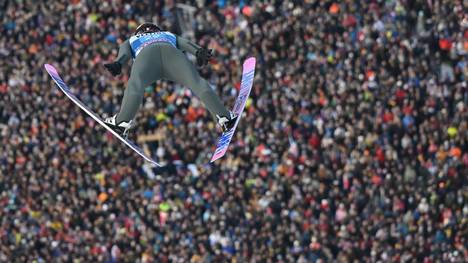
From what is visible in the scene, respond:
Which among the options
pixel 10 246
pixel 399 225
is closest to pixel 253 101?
pixel 399 225

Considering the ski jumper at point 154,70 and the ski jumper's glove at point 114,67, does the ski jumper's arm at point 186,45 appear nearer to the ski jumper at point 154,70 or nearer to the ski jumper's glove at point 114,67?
the ski jumper at point 154,70

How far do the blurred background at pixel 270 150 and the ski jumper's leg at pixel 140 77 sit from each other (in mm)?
8734

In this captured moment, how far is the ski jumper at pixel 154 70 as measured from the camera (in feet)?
44.8

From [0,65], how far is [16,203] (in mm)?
4072

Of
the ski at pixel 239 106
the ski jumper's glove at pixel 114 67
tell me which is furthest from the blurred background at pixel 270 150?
the ski jumper's glove at pixel 114 67

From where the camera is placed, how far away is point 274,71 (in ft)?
80.2

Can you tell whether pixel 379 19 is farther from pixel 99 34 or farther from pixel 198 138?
pixel 99 34

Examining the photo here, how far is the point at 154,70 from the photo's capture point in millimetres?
13719

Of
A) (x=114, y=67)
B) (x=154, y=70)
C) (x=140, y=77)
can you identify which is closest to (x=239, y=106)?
(x=154, y=70)

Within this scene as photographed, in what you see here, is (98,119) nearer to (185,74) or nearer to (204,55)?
(185,74)

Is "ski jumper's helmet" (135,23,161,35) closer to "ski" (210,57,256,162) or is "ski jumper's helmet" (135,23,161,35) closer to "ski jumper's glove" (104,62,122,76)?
"ski jumper's glove" (104,62,122,76)

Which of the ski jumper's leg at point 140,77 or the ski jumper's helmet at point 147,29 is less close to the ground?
the ski jumper's helmet at point 147,29

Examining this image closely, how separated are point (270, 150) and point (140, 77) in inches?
379

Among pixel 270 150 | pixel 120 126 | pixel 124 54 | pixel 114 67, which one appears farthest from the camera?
pixel 270 150
